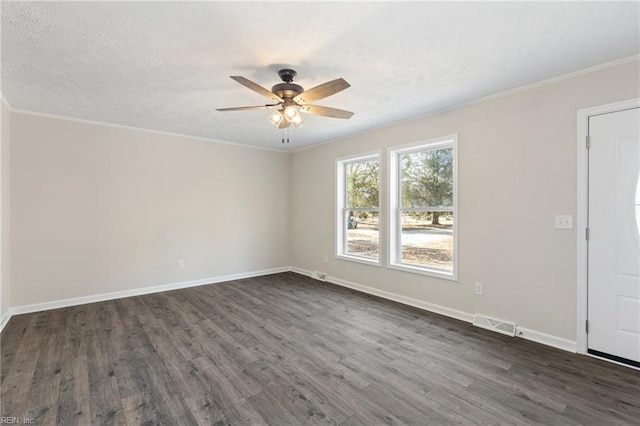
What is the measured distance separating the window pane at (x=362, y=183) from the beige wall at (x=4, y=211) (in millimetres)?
4515

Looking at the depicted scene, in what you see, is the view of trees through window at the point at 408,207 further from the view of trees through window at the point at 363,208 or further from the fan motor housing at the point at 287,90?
the fan motor housing at the point at 287,90

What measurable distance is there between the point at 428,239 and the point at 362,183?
4.92 feet

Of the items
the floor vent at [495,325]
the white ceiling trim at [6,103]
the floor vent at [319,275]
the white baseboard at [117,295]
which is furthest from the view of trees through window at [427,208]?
the white ceiling trim at [6,103]

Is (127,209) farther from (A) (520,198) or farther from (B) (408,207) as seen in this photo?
(A) (520,198)

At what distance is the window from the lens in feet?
15.6

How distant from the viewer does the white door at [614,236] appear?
95.5 inches

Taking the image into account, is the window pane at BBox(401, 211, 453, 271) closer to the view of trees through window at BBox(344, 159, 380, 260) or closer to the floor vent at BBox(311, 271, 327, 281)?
the view of trees through window at BBox(344, 159, 380, 260)

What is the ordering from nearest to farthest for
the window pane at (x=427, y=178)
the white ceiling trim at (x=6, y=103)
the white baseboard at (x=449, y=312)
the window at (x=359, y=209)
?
1. the white baseboard at (x=449, y=312)
2. the white ceiling trim at (x=6, y=103)
3. the window pane at (x=427, y=178)
4. the window at (x=359, y=209)

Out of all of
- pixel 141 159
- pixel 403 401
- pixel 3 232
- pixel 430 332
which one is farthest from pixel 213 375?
pixel 141 159

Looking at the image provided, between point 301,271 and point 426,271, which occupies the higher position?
point 426,271

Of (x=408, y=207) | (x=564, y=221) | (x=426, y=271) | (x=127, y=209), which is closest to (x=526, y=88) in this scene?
(x=564, y=221)

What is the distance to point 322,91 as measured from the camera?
239 centimetres

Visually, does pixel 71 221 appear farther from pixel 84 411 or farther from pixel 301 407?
pixel 301 407

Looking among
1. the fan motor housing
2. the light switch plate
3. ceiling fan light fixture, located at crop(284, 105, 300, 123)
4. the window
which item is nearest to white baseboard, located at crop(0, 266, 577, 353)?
the window
